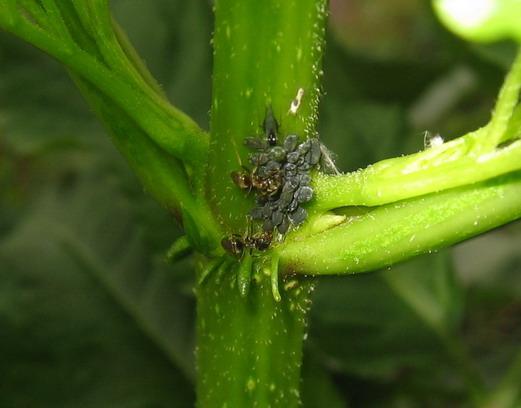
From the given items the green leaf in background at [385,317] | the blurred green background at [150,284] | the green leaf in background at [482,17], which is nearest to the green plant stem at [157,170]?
the green leaf in background at [482,17]

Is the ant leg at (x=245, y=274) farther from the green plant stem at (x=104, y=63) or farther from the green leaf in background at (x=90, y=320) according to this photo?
the green leaf in background at (x=90, y=320)

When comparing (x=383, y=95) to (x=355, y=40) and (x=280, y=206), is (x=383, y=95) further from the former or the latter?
(x=355, y=40)

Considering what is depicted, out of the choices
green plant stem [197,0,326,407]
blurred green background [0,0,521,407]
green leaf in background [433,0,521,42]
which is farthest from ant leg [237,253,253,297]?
blurred green background [0,0,521,407]

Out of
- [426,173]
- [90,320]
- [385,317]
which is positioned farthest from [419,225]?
[90,320]

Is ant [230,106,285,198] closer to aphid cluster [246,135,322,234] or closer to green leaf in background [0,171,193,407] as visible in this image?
aphid cluster [246,135,322,234]

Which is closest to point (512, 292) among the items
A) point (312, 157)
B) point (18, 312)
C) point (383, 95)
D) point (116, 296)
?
point (383, 95)

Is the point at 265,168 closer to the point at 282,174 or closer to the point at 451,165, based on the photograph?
the point at 282,174
